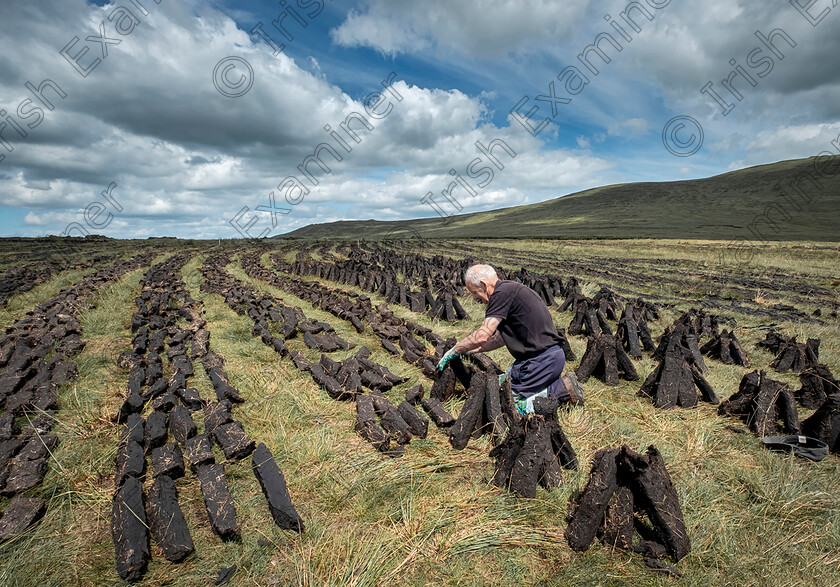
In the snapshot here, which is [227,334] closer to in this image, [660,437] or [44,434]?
[44,434]

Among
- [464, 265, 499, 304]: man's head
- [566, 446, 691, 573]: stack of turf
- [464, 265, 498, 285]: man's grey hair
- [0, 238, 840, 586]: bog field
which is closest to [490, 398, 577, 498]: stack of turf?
[0, 238, 840, 586]: bog field

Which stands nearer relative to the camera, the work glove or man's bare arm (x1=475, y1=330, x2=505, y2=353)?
the work glove

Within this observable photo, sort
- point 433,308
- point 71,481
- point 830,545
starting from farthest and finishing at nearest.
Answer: point 433,308, point 71,481, point 830,545

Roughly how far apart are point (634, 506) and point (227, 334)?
27.3ft

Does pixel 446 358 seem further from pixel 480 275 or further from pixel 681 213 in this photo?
pixel 681 213

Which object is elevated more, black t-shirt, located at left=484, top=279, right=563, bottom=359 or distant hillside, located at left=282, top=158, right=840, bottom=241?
distant hillside, located at left=282, top=158, right=840, bottom=241

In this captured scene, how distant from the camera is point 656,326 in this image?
1035 centimetres

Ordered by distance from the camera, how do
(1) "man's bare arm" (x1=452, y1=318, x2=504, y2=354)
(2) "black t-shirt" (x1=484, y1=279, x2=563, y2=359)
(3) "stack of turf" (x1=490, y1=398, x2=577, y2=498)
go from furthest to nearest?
(2) "black t-shirt" (x1=484, y1=279, x2=563, y2=359) → (1) "man's bare arm" (x1=452, y1=318, x2=504, y2=354) → (3) "stack of turf" (x1=490, y1=398, x2=577, y2=498)

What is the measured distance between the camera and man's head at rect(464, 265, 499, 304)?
486 cm

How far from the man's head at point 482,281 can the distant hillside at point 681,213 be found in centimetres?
6400

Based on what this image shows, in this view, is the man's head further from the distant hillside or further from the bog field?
the distant hillside

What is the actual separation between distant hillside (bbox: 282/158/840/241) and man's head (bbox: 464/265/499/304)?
210 ft

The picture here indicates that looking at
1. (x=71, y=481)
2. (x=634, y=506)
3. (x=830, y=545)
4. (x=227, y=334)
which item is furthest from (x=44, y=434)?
(x=830, y=545)

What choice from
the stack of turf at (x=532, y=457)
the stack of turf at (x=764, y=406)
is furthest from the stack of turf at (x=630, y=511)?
the stack of turf at (x=764, y=406)
